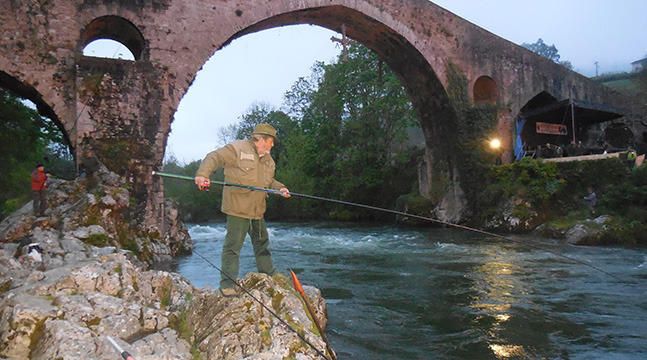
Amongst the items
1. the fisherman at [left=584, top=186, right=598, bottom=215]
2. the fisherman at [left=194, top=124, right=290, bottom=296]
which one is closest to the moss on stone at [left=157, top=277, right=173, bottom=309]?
the fisherman at [left=194, top=124, right=290, bottom=296]

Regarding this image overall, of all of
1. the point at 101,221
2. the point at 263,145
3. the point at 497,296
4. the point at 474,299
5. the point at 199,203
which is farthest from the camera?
the point at 199,203

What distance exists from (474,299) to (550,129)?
1724 cm

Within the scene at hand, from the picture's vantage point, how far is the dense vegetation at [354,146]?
84.1ft

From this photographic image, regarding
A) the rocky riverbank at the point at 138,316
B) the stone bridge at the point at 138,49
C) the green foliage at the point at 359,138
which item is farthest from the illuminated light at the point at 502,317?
the green foliage at the point at 359,138

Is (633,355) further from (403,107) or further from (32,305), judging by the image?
(403,107)

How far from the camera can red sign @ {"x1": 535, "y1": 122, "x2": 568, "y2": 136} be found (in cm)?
2100

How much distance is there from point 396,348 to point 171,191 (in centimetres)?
3531

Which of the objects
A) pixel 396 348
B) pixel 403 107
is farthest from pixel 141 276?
pixel 403 107

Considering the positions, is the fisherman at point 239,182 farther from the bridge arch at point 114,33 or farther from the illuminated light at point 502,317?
the bridge arch at point 114,33

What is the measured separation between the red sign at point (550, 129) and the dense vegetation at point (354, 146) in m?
5.98

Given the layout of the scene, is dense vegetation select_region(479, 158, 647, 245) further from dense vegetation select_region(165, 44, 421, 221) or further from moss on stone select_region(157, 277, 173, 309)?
moss on stone select_region(157, 277, 173, 309)

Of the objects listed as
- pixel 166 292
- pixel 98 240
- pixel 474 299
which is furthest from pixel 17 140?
pixel 474 299

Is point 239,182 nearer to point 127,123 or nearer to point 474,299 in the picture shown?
point 474,299

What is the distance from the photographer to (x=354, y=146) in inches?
1062
